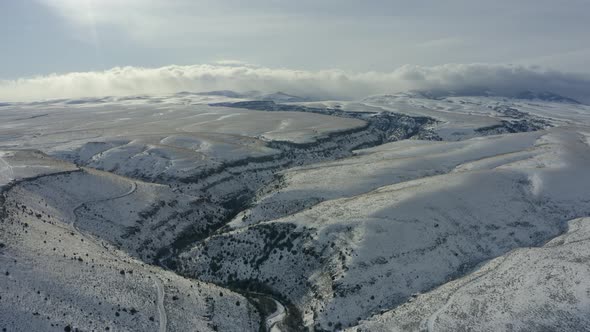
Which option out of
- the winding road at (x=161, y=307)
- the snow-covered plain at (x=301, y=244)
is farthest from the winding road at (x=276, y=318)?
the winding road at (x=161, y=307)

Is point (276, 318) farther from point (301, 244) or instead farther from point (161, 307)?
point (301, 244)

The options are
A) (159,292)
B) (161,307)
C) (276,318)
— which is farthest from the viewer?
(276,318)

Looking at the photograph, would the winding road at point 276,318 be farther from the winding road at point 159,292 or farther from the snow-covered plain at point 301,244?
the winding road at point 159,292

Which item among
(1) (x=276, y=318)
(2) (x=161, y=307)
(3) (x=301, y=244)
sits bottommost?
(1) (x=276, y=318)

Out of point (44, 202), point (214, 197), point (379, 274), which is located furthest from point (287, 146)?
point (379, 274)

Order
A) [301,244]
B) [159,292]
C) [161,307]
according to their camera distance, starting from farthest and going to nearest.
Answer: [301,244]
[159,292]
[161,307]

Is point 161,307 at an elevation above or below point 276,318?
above

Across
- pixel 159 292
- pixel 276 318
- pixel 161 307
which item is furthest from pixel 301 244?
pixel 161 307

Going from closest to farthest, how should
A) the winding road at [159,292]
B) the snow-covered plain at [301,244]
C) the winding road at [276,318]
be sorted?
the winding road at [159,292] → the snow-covered plain at [301,244] → the winding road at [276,318]

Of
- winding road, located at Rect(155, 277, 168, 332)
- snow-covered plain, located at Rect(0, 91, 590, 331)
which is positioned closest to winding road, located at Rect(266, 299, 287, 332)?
snow-covered plain, located at Rect(0, 91, 590, 331)
